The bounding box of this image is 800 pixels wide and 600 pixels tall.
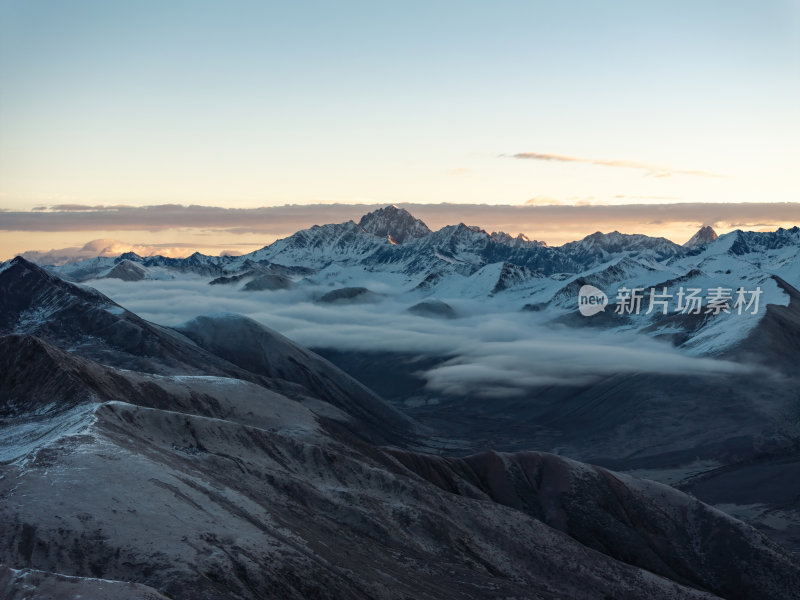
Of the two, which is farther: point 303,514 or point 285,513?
point 303,514

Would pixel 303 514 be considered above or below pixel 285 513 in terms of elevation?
below

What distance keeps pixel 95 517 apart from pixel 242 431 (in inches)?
1576

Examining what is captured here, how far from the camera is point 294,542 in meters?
76.9

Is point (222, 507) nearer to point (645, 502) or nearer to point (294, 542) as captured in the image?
point (294, 542)

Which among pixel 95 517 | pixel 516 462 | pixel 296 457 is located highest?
pixel 95 517

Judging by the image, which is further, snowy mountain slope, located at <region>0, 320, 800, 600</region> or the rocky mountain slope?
snowy mountain slope, located at <region>0, 320, 800, 600</region>

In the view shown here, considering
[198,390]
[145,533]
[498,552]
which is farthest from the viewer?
[198,390]

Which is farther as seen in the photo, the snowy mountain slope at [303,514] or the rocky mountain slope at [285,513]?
the snowy mountain slope at [303,514]

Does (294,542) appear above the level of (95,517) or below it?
below

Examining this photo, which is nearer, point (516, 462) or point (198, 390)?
point (198, 390)

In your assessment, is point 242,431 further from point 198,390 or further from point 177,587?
point 177,587

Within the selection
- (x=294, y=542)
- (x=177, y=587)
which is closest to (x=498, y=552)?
(x=294, y=542)

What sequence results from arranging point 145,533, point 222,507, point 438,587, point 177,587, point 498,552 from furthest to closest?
point 498,552
point 438,587
point 222,507
point 145,533
point 177,587

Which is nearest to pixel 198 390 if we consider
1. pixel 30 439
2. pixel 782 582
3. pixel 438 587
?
pixel 30 439
